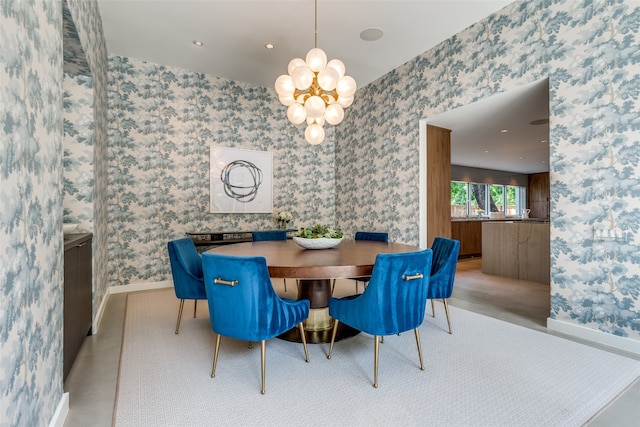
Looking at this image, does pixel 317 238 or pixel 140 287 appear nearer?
pixel 317 238

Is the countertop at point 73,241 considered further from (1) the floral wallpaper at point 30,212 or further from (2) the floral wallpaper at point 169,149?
(2) the floral wallpaper at point 169,149

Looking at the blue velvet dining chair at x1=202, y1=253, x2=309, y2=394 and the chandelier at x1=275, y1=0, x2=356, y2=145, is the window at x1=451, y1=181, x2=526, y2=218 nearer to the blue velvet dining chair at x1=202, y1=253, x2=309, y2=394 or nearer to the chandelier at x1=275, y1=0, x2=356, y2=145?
the chandelier at x1=275, y1=0, x2=356, y2=145

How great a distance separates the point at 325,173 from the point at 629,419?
4.89 metres

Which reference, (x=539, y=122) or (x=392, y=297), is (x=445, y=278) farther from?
(x=539, y=122)

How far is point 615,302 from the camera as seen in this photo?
257 centimetres

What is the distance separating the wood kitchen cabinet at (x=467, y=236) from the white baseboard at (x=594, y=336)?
4534 mm

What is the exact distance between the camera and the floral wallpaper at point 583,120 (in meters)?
2.49

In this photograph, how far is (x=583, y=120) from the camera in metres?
2.73

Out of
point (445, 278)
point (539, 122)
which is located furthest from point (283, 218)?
point (539, 122)

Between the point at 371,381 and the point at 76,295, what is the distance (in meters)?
2.11

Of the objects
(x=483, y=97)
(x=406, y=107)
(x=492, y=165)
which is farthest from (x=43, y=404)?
(x=492, y=165)

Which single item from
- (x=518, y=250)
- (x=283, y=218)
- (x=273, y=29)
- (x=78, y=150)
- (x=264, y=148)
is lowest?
(x=518, y=250)

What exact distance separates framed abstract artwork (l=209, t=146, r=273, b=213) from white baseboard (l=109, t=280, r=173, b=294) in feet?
4.08

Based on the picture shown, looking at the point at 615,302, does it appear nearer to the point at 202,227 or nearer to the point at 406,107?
the point at 406,107
